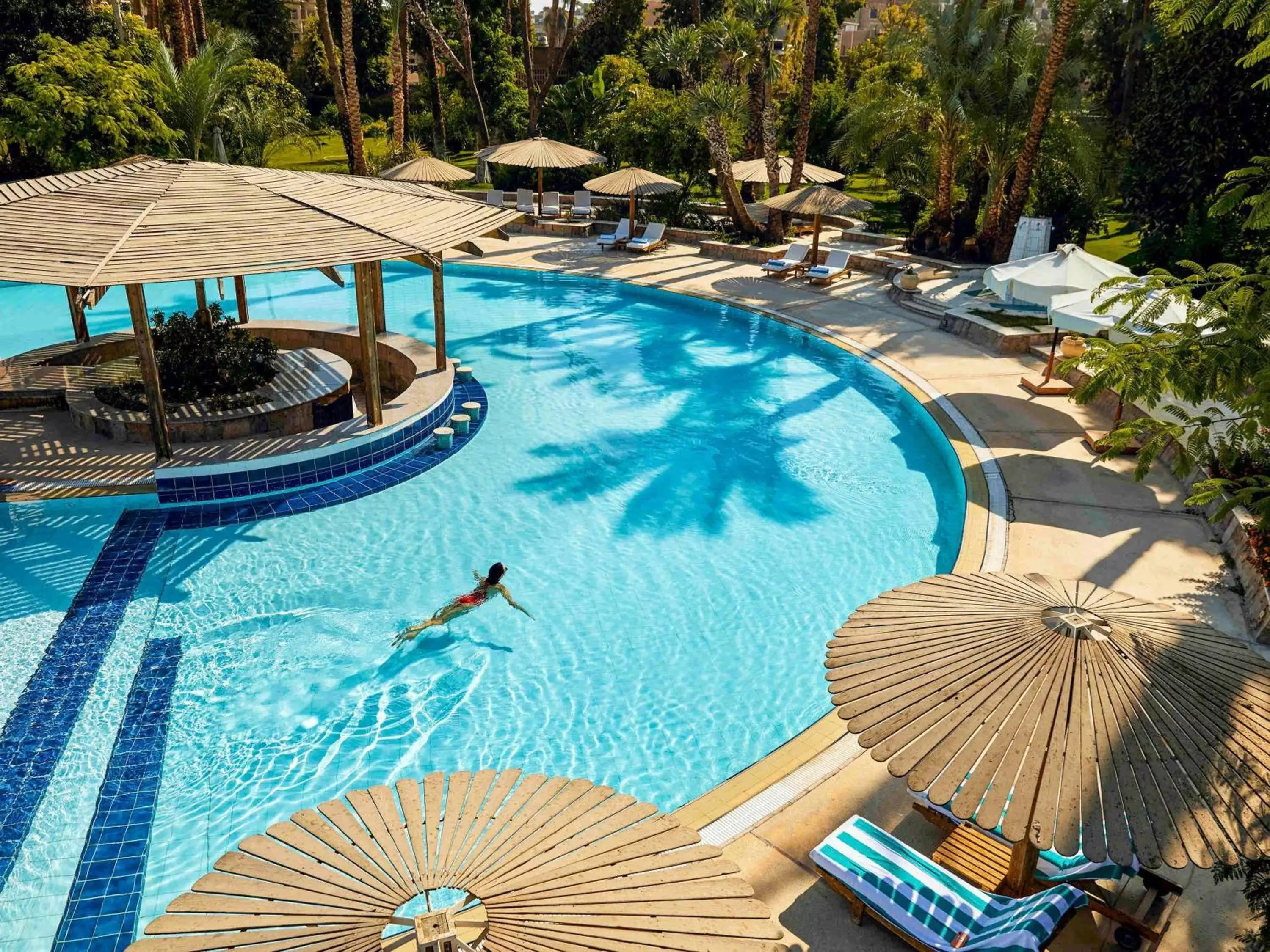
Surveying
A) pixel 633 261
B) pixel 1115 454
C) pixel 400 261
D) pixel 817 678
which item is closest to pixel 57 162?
pixel 400 261

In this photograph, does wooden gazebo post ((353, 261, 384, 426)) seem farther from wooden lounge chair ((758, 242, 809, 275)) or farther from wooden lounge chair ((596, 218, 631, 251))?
wooden lounge chair ((596, 218, 631, 251))

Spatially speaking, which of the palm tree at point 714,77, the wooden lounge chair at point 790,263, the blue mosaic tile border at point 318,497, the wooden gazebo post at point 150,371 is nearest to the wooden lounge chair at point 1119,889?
the blue mosaic tile border at point 318,497

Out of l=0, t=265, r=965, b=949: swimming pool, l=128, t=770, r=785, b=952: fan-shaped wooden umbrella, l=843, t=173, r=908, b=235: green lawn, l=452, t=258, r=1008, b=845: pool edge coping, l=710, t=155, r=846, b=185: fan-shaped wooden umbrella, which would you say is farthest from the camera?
l=843, t=173, r=908, b=235: green lawn

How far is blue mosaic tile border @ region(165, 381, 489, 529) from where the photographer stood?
1158 centimetres

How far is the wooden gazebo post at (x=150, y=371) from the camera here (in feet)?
36.8

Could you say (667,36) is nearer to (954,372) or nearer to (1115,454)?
(954,372)

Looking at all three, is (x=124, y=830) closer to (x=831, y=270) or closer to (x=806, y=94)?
(x=831, y=270)

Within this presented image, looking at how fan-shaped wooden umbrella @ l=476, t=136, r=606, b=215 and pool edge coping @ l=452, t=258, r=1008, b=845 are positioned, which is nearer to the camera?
pool edge coping @ l=452, t=258, r=1008, b=845

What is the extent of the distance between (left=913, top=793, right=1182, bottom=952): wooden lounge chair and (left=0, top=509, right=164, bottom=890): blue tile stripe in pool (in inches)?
288

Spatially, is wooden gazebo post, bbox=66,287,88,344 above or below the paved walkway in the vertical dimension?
above

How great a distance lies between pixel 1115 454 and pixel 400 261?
23.9 m

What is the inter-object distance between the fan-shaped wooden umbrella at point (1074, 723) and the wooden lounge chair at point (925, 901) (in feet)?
1.26

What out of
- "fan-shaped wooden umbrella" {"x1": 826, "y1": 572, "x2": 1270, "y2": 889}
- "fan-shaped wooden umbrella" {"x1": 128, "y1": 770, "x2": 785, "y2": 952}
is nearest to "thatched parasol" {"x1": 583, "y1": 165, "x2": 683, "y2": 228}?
"fan-shaped wooden umbrella" {"x1": 826, "y1": 572, "x2": 1270, "y2": 889}

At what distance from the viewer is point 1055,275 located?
1488 cm
